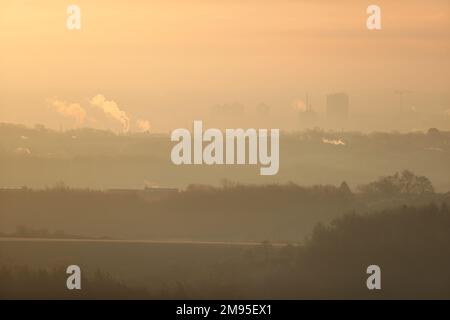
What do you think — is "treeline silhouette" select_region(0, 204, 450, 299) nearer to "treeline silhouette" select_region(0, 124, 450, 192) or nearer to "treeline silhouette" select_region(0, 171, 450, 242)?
"treeline silhouette" select_region(0, 171, 450, 242)

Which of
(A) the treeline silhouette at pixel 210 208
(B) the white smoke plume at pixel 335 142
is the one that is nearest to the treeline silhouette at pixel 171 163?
(B) the white smoke plume at pixel 335 142

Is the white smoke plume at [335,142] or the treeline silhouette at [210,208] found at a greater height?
the white smoke plume at [335,142]

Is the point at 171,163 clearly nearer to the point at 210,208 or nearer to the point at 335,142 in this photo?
the point at 210,208

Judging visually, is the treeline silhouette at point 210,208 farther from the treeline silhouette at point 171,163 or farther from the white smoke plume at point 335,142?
the white smoke plume at point 335,142

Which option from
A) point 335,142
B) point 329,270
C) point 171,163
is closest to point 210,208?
point 171,163
